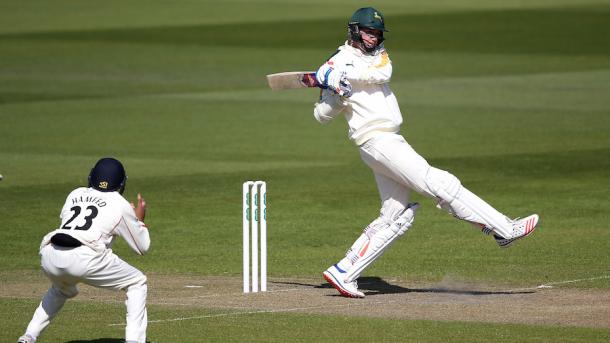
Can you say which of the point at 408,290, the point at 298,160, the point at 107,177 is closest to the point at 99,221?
the point at 107,177

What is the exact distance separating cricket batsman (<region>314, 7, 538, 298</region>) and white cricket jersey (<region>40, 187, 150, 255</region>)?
264 centimetres

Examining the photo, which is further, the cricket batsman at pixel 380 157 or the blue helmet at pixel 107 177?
the cricket batsman at pixel 380 157

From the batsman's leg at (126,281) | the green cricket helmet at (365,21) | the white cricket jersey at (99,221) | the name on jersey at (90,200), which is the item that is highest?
the green cricket helmet at (365,21)

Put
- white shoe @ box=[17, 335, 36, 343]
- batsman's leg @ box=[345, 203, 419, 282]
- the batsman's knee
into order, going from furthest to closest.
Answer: batsman's leg @ box=[345, 203, 419, 282]
the batsman's knee
white shoe @ box=[17, 335, 36, 343]

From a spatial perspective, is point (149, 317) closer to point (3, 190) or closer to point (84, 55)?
point (3, 190)

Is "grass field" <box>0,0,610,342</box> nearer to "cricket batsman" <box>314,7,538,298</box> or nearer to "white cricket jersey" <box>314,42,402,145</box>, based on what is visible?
"cricket batsman" <box>314,7,538,298</box>

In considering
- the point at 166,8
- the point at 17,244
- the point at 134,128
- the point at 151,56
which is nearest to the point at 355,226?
the point at 17,244

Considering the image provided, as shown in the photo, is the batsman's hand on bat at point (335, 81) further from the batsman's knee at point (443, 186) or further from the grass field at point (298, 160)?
the grass field at point (298, 160)

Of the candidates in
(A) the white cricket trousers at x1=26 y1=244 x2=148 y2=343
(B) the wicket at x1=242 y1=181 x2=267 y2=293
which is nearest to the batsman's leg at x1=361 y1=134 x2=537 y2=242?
(B) the wicket at x1=242 y1=181 x2=267 y2=293

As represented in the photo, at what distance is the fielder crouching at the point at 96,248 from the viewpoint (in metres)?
9.12

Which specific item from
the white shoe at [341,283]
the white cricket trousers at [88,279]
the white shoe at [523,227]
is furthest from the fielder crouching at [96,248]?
the white shoe at [523,227]

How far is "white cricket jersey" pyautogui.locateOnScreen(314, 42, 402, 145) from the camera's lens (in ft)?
37.3

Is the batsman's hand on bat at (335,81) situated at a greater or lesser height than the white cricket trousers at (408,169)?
greater

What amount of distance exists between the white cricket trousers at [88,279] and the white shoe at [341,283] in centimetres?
254
